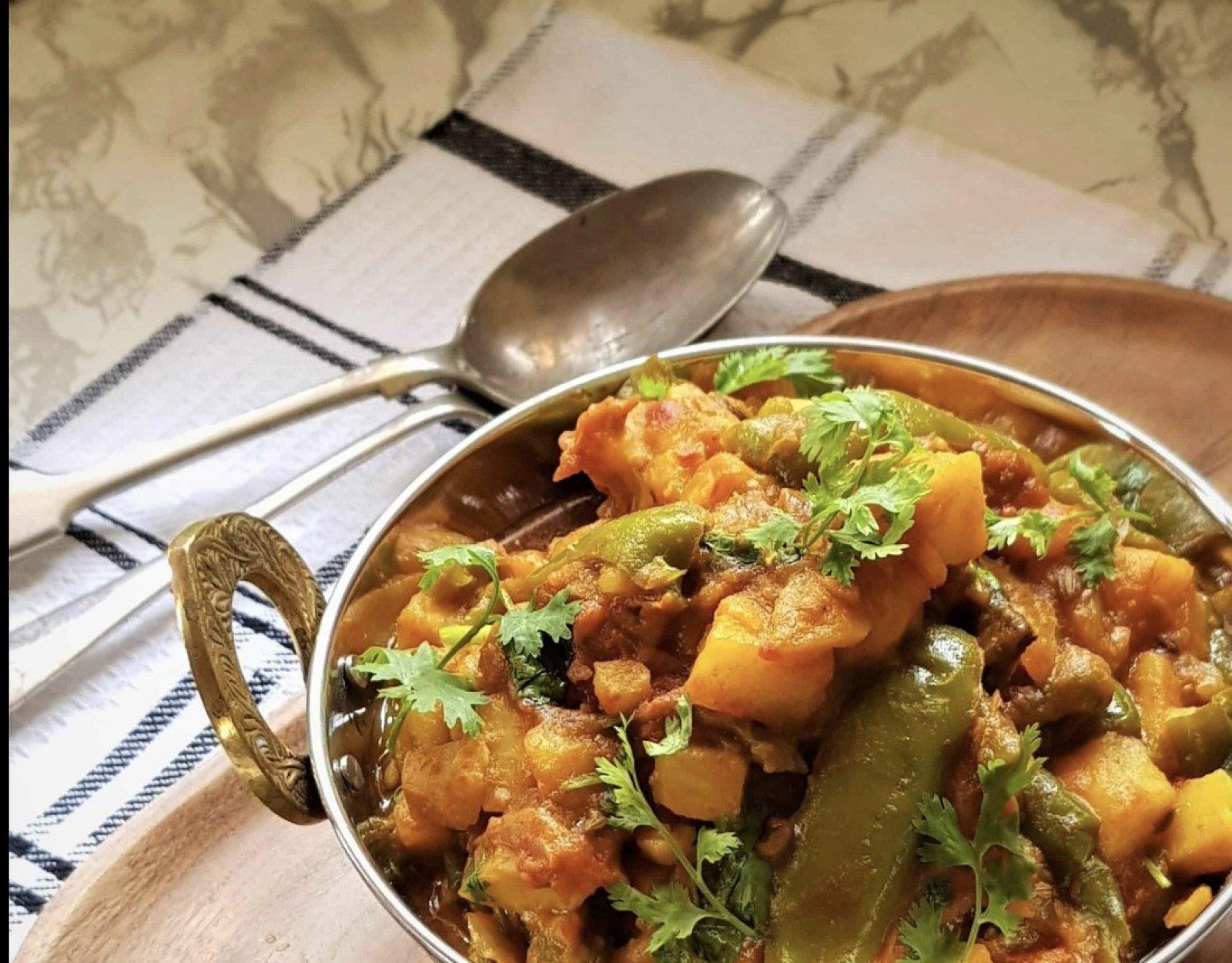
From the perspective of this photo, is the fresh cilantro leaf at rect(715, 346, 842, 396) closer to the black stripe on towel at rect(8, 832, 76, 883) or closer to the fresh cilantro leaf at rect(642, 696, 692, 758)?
the fresh cilantro leaf at rect(642, 696, 692, 758)

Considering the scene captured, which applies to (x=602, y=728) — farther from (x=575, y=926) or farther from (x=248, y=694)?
(x=248, y=694)

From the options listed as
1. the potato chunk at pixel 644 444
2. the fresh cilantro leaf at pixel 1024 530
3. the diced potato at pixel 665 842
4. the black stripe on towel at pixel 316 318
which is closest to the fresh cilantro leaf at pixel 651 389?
the potato chunk at pixel 644 444

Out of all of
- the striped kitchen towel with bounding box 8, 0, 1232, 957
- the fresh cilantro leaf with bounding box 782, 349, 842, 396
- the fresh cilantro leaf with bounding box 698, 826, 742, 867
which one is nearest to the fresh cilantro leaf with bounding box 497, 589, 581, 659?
the fresh cilantro leaf with bounding box 698, 826, 742, 867

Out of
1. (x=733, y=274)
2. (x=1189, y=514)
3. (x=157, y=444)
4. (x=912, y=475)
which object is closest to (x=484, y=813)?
(x=912, y=475)

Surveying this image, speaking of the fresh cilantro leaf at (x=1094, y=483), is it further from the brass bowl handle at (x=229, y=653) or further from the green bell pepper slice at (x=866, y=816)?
the brass bowl handle at (x=229, y=653)

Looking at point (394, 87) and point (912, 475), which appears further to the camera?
point (394, 87)

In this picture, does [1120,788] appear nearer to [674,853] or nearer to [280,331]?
[674,853]
